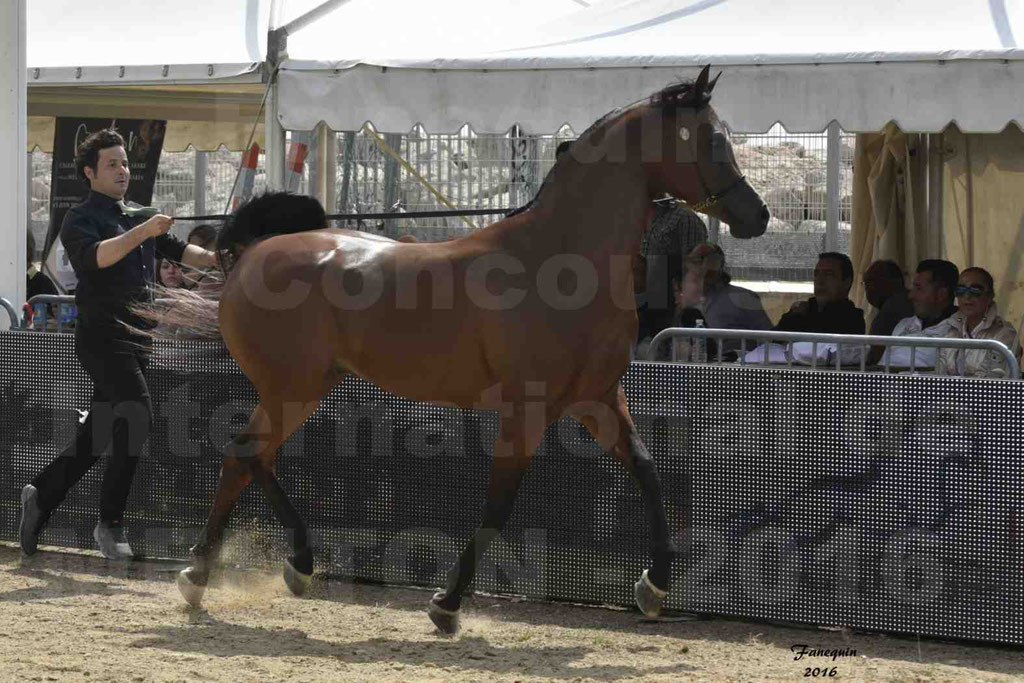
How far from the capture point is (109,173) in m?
6.33

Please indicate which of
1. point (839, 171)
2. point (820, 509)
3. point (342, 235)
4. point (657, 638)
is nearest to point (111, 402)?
point (342, 235)

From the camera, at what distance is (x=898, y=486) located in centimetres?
523

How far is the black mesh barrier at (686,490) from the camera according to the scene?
5.15 meters

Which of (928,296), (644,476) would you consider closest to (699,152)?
(644,476)

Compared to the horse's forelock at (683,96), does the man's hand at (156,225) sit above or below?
below

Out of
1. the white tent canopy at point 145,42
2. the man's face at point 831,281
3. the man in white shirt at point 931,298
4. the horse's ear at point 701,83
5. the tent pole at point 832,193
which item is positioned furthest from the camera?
the tent pole at point 832,193

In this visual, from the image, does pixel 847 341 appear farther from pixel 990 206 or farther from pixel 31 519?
pixel 990 206

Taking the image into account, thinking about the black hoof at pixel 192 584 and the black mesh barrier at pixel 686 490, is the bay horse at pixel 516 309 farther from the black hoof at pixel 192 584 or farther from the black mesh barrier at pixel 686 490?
the black hoof at pixel 192 584

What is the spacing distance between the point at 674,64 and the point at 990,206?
10.5 ft

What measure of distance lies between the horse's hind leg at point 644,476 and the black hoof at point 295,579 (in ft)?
4.52

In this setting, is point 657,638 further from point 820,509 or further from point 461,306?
point 461,306

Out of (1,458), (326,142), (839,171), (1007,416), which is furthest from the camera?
(839,171)

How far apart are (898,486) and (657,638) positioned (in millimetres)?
1069

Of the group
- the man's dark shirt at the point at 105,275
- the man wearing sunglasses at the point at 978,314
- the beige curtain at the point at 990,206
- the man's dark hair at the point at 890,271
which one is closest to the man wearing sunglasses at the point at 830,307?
the man's dark hair at the point at 890,271
